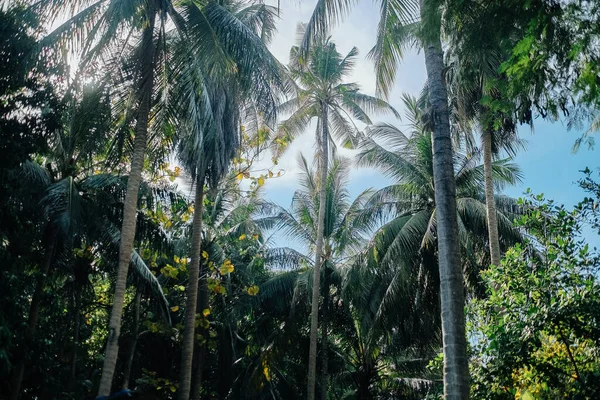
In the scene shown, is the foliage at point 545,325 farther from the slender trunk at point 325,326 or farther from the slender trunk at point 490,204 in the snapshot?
the slender trunk at point 325,326

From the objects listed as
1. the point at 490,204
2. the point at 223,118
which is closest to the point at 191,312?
the point at 223,118

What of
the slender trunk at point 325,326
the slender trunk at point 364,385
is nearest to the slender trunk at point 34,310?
the slender trunk at point 325,326

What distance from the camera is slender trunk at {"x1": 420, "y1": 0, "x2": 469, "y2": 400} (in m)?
7.18

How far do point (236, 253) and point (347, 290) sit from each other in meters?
4.93

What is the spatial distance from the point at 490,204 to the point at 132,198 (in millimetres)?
8931

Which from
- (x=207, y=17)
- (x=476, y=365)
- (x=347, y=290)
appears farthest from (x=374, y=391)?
(x=207, y=17)

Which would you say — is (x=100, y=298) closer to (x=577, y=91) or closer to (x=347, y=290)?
(x=347, y=290)

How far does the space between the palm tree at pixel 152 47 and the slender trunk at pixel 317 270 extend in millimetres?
8658

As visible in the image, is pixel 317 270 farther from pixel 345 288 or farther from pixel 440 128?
pixel 440 128

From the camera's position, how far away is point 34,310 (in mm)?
12742

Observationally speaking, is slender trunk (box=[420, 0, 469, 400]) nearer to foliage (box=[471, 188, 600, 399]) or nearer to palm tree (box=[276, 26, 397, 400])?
foliage (box=[471, 188, 600, 399])

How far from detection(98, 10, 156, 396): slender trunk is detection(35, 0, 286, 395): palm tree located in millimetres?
16

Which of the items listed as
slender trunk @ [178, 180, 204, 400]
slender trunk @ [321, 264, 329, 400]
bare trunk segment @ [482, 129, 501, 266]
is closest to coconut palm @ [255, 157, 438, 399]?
slender trunk @ [321, 264, 329, 400]

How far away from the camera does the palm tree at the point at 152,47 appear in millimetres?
9930
